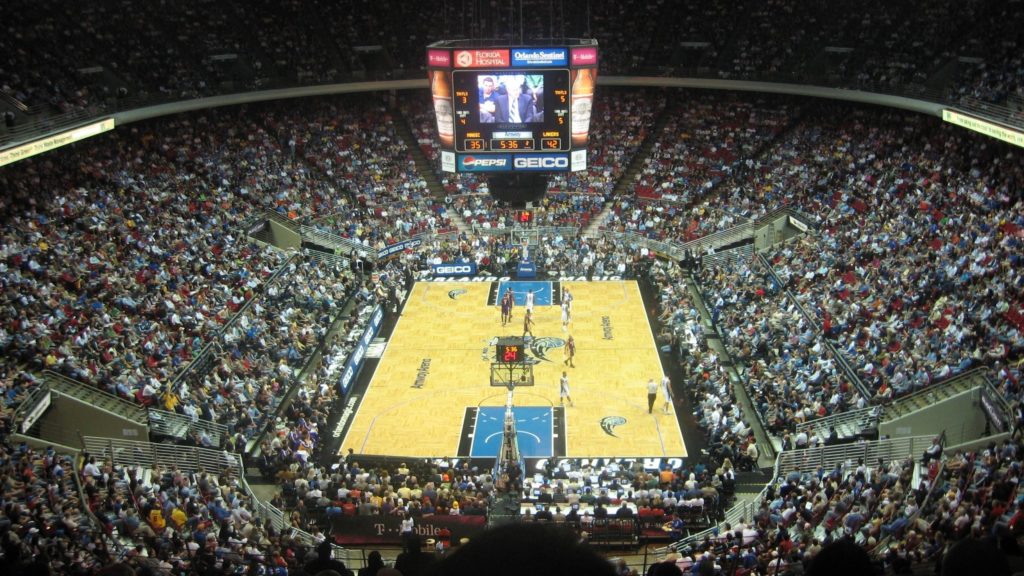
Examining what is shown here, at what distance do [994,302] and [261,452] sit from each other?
1836 centimetres

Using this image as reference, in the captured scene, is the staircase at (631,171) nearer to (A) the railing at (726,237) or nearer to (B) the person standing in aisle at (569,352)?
(A) the railing at (726,237)

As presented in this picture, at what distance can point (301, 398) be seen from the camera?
80.7ft

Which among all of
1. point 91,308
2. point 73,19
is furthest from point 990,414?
point 73,19

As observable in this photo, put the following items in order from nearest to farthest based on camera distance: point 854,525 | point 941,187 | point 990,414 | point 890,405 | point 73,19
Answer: point 854,525 → point 990,414 → point 890,405 → point 941,187 → point 73,19

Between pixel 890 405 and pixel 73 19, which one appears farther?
pixel 73 19

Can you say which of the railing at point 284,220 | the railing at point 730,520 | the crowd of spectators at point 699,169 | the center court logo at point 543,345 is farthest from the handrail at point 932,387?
the railing at point 284,220

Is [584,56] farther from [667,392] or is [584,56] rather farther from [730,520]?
[730,520]

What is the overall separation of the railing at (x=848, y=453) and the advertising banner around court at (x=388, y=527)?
7.24 meters

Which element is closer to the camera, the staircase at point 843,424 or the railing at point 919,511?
the railing at point 919,511

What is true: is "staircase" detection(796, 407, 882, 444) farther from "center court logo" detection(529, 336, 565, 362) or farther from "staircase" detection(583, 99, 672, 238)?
"staircase" detection(583, 99, 672, 238)

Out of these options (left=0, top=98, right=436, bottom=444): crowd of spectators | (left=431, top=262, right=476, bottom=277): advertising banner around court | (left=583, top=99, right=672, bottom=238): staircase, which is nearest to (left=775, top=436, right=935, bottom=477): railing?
(left=0, top=98, right=436, bottom=444): crowd of spectators

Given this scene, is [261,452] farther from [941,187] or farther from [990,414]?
[941,187]

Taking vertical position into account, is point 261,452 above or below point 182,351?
below

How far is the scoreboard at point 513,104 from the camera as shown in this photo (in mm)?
29531
